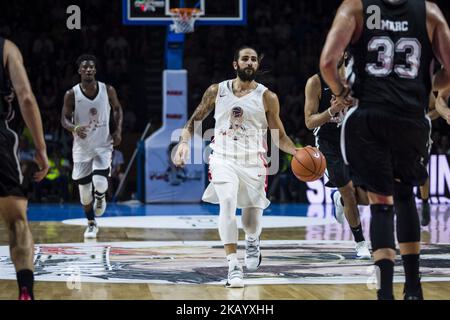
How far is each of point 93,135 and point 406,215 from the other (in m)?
6.69

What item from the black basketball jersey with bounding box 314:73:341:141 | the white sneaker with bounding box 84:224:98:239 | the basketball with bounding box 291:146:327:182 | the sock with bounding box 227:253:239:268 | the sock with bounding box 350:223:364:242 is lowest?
the white sneaker with bounding box 84:224:98:239

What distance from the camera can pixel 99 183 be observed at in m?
11.1

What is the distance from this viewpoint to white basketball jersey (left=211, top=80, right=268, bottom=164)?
7129mm

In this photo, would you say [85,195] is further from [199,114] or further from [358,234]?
[199,114]

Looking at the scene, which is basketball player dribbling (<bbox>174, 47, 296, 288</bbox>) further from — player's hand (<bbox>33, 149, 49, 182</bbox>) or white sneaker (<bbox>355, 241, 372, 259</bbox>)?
player's hand (<bbox>33, 149, 49, 182</bbox>)

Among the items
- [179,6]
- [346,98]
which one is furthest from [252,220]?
[179,6]

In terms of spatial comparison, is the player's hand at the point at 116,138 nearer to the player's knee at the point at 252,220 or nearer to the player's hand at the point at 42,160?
the player's knee at the point at 252,220

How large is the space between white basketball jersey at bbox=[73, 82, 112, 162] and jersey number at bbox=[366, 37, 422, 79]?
21.7ft

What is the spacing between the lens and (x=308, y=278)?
692 cm

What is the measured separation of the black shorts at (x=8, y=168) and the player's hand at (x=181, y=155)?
177 centimetres

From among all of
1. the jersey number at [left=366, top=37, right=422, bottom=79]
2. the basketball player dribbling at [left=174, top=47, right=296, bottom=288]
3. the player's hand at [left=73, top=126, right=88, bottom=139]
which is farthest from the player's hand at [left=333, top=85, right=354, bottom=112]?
the player's hand at [left=73, top=126, right=88, bottom=139]
